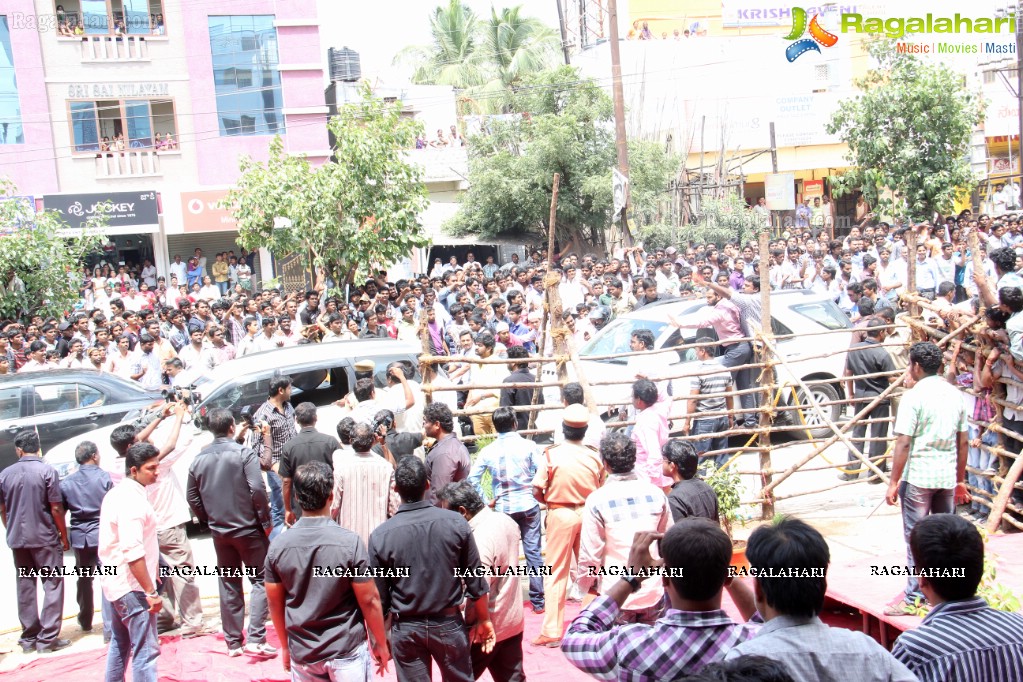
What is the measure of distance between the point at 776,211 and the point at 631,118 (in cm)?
550

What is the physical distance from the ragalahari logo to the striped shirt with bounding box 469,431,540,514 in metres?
32.0

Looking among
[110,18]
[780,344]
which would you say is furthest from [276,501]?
[110,18]

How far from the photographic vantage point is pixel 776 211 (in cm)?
3039

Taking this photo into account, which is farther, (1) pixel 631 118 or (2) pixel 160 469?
(1) pixel 631 118

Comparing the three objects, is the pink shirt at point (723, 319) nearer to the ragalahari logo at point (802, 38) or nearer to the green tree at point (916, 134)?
the green tree at point (916, 134)

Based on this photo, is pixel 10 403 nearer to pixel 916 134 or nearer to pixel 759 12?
pixel 916 134

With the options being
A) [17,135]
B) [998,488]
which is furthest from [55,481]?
[17,135]

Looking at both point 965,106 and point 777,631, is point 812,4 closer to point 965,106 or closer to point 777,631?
point 965,106

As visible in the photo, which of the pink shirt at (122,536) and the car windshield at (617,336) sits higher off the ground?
the car windshield at (617,336)

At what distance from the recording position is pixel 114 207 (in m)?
24.1

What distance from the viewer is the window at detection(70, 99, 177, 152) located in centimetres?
2431

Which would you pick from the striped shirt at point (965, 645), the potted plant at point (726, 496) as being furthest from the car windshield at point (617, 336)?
the striped shirt at point (965, 645)

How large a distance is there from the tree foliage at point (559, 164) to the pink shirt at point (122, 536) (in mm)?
20212

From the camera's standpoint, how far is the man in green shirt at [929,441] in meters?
5.93
